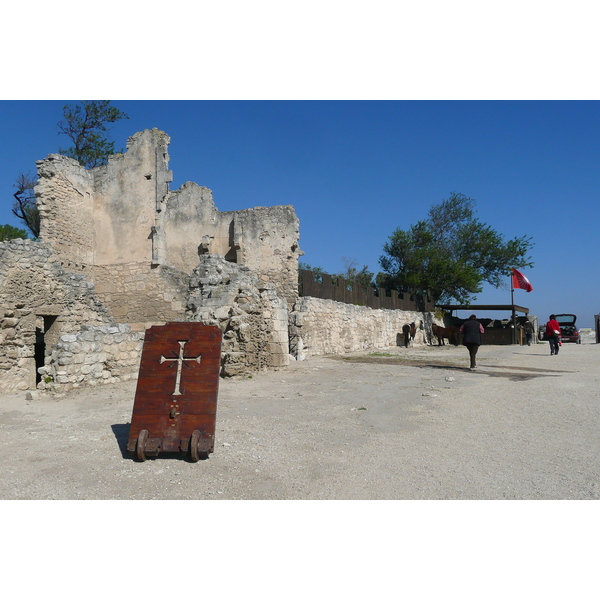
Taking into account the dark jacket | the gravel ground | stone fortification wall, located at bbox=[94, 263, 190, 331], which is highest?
stone fortification wall, located at bbox=[94, 263, 190, 331]

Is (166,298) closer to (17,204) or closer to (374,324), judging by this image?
(374,324)

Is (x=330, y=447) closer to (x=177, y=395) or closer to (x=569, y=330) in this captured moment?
(x=177, y=395)

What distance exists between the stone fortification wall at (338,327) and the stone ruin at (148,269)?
70mm

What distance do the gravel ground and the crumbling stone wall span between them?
1.15 meters

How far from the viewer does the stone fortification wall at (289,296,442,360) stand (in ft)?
44.9

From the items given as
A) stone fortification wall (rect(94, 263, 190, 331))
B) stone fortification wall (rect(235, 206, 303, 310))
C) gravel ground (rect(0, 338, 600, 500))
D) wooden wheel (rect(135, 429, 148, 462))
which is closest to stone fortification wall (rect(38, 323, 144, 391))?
gravel ground (rect(0, 338, 600, 500))

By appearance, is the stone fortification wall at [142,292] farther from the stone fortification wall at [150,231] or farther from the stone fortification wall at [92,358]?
the stone fortification wall at [92,358]

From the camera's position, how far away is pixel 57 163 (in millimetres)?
15547

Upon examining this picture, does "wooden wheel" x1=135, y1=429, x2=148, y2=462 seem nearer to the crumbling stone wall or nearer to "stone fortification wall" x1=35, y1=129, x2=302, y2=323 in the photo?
the crumbling stone wall

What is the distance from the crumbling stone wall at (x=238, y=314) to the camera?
870 cm

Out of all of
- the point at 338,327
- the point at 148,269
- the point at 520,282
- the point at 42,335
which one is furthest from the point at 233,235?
the point at 520,282

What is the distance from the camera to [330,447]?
4.38 m

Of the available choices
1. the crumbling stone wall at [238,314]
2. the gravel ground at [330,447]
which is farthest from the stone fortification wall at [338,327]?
the gravel ground at [330,447]

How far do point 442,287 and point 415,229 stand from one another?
18.9ft
